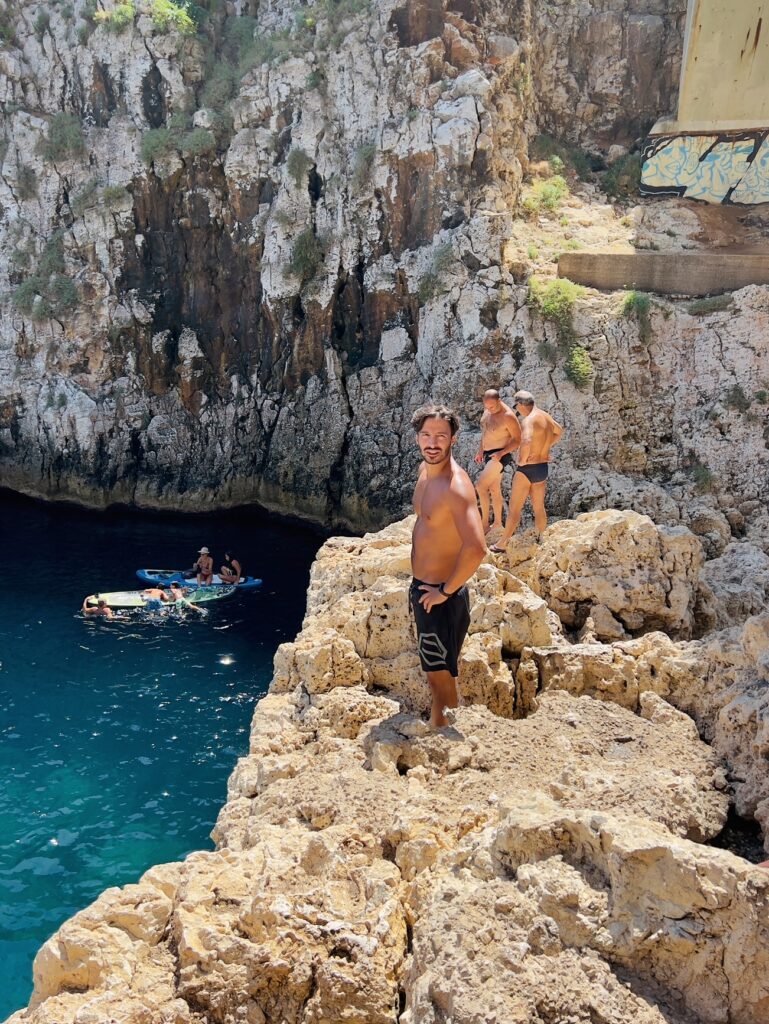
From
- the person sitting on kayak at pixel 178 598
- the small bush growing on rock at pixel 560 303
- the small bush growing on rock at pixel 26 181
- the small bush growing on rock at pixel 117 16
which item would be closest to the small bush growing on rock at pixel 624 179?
the small bush growing on rock at pixel 560 303

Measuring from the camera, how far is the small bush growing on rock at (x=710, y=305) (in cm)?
1502

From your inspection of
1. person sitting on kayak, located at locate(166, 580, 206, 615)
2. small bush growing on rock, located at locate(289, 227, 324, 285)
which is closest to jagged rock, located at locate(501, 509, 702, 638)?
person sitting on kayak, located at locate(166, 580, 206, 615)

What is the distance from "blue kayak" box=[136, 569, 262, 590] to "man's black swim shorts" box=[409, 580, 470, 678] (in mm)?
12737

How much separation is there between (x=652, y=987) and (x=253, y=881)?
181 centimetres

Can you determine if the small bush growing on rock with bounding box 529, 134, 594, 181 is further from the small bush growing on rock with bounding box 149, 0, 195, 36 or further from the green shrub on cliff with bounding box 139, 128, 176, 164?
the small bush growing on rock with bounding box 149, 0, 195, 36

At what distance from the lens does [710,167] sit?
18.5 metres

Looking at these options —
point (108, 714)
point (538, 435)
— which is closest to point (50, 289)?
point (108, 714)

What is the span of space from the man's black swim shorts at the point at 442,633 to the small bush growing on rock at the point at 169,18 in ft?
78.4

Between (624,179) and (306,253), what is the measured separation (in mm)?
8801

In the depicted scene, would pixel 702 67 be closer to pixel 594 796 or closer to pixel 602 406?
pixel 602 406

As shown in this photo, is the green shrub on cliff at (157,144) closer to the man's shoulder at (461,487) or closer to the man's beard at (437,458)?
the man's beard at (437,458)

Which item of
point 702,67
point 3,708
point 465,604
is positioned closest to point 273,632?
point 3,708

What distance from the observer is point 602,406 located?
15.5 meters

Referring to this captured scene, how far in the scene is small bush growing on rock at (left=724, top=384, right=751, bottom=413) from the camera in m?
14.6
